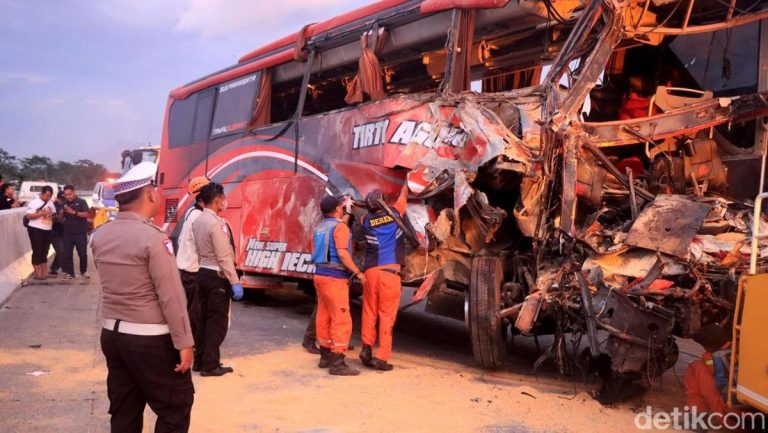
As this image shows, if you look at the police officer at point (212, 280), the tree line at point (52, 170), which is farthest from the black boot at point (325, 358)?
the tree line at point (52, 170)

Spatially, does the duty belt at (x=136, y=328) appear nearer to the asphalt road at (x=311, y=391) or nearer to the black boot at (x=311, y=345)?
the asphalt road at (x=311, y=391)

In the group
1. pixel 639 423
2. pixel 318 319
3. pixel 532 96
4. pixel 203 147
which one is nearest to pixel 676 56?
pixel 532 96

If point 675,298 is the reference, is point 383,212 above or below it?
above

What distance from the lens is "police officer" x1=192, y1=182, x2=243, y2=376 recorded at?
5.49 m

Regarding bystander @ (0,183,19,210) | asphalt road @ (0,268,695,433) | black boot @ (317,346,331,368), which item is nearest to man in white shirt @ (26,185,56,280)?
bystander @ (0,183,19,210)

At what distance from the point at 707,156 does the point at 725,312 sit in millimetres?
1773

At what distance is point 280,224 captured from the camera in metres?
8.27

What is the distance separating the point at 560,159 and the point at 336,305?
2.28 meters

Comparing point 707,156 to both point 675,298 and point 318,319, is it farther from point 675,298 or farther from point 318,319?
point 318,319

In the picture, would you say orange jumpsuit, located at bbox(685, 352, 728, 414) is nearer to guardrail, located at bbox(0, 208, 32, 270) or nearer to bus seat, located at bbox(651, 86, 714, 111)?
bus seat, located at bbox(651, 86, 714, 111)

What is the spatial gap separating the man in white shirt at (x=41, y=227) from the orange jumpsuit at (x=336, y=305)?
6349 millimetres

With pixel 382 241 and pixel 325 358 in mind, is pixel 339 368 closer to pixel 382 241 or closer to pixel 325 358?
pixel 325 358

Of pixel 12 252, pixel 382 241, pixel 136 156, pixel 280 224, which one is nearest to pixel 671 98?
pixel 382 241

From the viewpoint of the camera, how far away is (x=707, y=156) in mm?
5887
